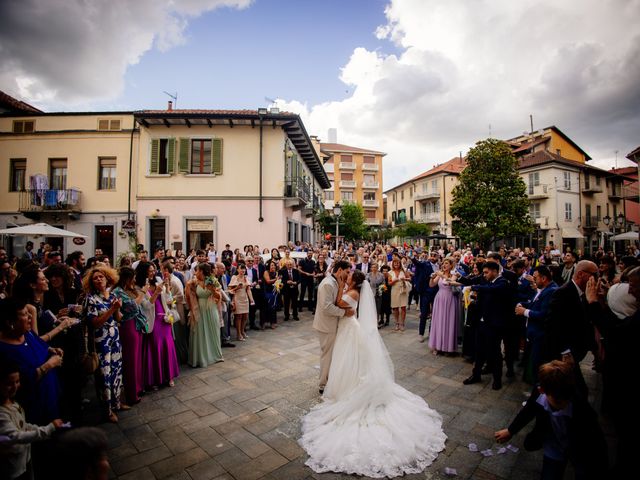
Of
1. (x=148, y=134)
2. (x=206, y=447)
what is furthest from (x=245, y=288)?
(x=148, y=134)

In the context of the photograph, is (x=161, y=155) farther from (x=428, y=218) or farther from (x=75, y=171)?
(x=428, y=218)

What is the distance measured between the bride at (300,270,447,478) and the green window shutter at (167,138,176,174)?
1453 centimetres

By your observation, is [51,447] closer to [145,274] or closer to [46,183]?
[145,274]

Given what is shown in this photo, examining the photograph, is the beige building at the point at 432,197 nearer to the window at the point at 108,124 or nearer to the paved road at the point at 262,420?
the window at the point at 108,124

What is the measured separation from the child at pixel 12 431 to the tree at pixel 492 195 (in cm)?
2389

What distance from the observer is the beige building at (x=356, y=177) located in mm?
54000

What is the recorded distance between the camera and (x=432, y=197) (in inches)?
Answer: 1697

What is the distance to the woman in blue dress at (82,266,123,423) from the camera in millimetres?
3895

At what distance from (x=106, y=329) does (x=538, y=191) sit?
3713cm

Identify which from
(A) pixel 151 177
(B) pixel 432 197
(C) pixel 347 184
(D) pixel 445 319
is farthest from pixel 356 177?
(D) pixel 445 319

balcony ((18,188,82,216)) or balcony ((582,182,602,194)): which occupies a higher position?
balcony ((582,182,602,194))

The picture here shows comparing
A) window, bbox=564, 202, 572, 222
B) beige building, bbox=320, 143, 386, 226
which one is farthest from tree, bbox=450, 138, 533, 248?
beige building, bbox=320, 143, 386, 226

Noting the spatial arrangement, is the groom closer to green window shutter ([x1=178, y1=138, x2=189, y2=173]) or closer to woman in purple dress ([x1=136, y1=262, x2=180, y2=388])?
woman in purple dress ([x1=136, y1=262, x2=180, y2=388])

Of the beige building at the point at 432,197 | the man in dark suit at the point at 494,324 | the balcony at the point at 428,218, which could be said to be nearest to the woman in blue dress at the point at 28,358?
the man in dark suit at the point at 494,324
